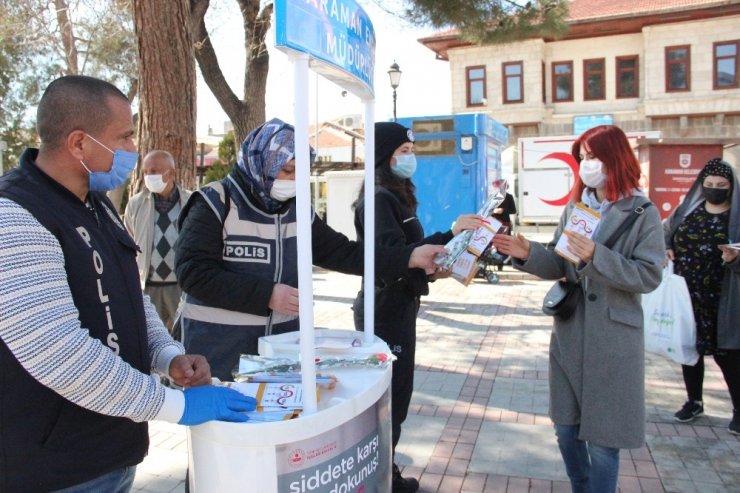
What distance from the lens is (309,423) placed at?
1.49m

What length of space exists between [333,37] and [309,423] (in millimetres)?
1020

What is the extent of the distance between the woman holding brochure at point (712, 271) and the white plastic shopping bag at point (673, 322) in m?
0.09

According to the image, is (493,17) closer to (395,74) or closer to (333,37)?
(395,74)

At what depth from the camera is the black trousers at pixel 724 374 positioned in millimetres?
3990

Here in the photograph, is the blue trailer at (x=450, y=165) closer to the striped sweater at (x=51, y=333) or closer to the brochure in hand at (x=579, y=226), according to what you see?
the brochure in hand at (x=579, y=226)

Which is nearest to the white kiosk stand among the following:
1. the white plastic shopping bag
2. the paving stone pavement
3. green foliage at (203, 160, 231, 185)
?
the paving stone pavement

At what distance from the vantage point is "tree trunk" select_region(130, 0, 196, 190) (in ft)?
16.7

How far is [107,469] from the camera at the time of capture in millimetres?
1560

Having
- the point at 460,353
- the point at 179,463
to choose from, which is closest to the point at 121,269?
the point at 179,463

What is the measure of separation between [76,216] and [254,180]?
2.74ft

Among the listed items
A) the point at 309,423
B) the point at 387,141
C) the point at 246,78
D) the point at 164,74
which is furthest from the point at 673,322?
the point at 246,78

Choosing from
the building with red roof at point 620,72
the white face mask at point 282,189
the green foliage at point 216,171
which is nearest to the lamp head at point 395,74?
the green foliage at point 216,171

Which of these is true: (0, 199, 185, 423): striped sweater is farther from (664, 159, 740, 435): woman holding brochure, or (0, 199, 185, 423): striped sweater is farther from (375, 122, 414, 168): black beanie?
(664, 159, 740, 435): woman holding brochure

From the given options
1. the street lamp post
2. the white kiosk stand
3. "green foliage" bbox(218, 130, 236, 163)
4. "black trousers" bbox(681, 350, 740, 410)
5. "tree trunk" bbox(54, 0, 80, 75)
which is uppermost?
"tree trunk" bbox(54, 0, 80, 75)
